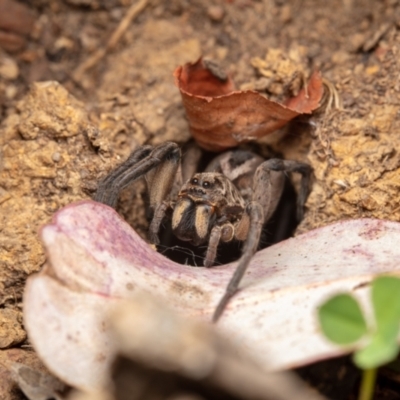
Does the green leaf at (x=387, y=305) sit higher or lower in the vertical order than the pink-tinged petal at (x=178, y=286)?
higher

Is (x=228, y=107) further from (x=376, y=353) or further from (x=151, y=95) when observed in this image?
(x=376, y=353)

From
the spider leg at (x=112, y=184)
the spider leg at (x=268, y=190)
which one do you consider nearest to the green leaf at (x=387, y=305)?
the spider leg at (x=268, y=190)

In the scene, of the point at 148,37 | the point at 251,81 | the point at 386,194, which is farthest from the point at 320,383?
the point at 148,37

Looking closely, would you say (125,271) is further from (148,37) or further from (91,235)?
(148,37)

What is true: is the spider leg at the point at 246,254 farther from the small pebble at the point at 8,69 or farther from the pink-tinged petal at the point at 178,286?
the small pebble at the point at 8,69

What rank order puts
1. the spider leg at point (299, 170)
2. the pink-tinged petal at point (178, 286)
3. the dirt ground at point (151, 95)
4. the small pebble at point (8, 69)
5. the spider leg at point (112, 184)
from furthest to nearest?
the small pebble at point (8, 69), the spider leg at point (299, 170), the dirt ground at point (151, 95), the spider leg at point (112, 184), the pink-tinged petal at point (178, 286)

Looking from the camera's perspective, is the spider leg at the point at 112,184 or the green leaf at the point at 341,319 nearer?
the green leaf at the point at 341,319
